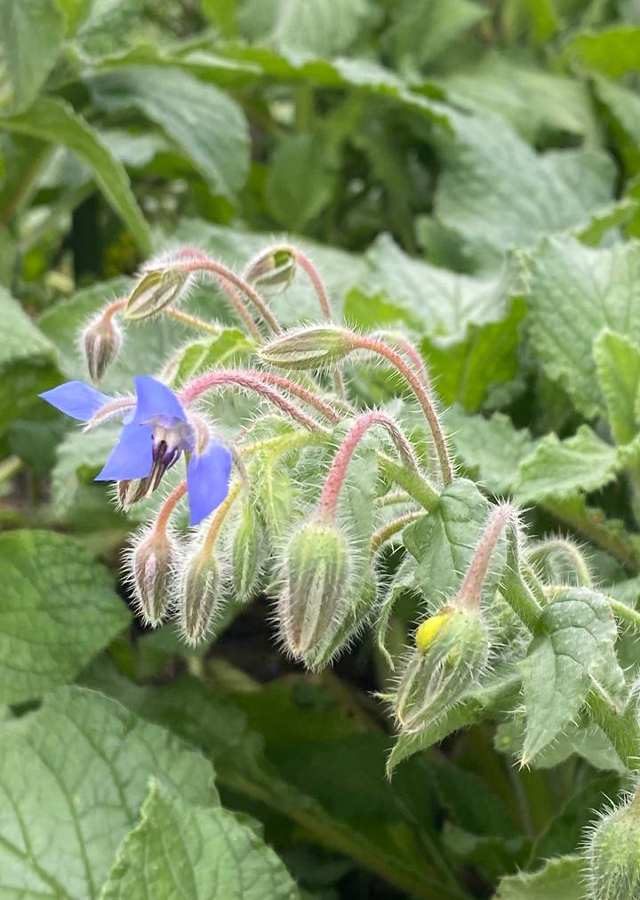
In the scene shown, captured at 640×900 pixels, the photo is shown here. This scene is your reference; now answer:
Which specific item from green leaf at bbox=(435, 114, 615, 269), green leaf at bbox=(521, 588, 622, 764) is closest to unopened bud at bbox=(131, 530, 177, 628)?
green leaf at bbox=(521, 588, 622, 764)

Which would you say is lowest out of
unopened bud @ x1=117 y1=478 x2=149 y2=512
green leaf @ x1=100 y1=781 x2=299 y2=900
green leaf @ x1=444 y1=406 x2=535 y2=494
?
green leaf @ x1=100 y1=781 x2=299 y2=900

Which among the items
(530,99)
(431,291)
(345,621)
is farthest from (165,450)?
(530,99)

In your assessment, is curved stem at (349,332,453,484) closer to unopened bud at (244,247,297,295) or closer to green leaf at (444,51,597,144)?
unopened bud at (244,247,297,295)

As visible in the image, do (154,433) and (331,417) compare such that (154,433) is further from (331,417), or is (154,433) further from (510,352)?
(510,352)

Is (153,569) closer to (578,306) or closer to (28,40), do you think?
(578,306)

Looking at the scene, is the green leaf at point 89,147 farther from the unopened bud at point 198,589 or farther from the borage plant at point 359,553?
the unopened bud at point 198,589
